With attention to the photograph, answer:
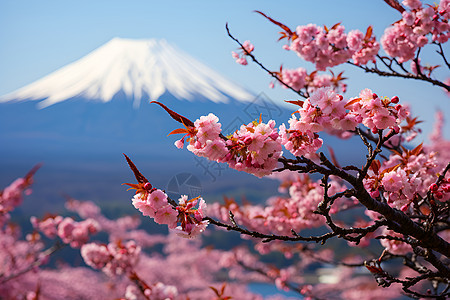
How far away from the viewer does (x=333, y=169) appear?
4.08 feet

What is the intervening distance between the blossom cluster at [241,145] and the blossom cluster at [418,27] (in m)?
2.20

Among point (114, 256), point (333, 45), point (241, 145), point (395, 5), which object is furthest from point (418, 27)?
point (114, 256)

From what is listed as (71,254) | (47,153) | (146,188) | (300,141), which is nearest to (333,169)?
(300,141)

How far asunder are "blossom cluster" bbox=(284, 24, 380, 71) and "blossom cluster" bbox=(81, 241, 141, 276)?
8.28 ft

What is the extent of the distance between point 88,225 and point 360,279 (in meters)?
9.00

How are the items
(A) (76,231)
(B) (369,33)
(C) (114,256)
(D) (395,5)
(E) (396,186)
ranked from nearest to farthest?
(E) (396,186) → (D) (395,5) → (B) (369,33) → (C) (114,256) → (A) (76,231)

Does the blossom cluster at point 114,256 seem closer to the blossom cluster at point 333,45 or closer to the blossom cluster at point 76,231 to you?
the blossom cluster at point 76,231

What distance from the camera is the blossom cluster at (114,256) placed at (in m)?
3.65

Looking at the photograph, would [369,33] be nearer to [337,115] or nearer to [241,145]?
[337,115]

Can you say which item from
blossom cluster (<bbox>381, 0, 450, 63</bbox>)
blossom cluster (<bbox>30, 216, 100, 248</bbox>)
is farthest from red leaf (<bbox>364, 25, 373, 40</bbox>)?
blossom cluster (<bbox>30, 216, 100, 248</bbox>)

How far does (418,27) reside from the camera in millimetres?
2811

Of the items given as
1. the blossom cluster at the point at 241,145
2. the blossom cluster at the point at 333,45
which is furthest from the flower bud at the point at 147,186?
→ the blossom cluster at the point at 333,45

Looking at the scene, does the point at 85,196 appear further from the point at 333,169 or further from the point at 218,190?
the point at 333,169

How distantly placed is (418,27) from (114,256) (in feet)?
11.3
